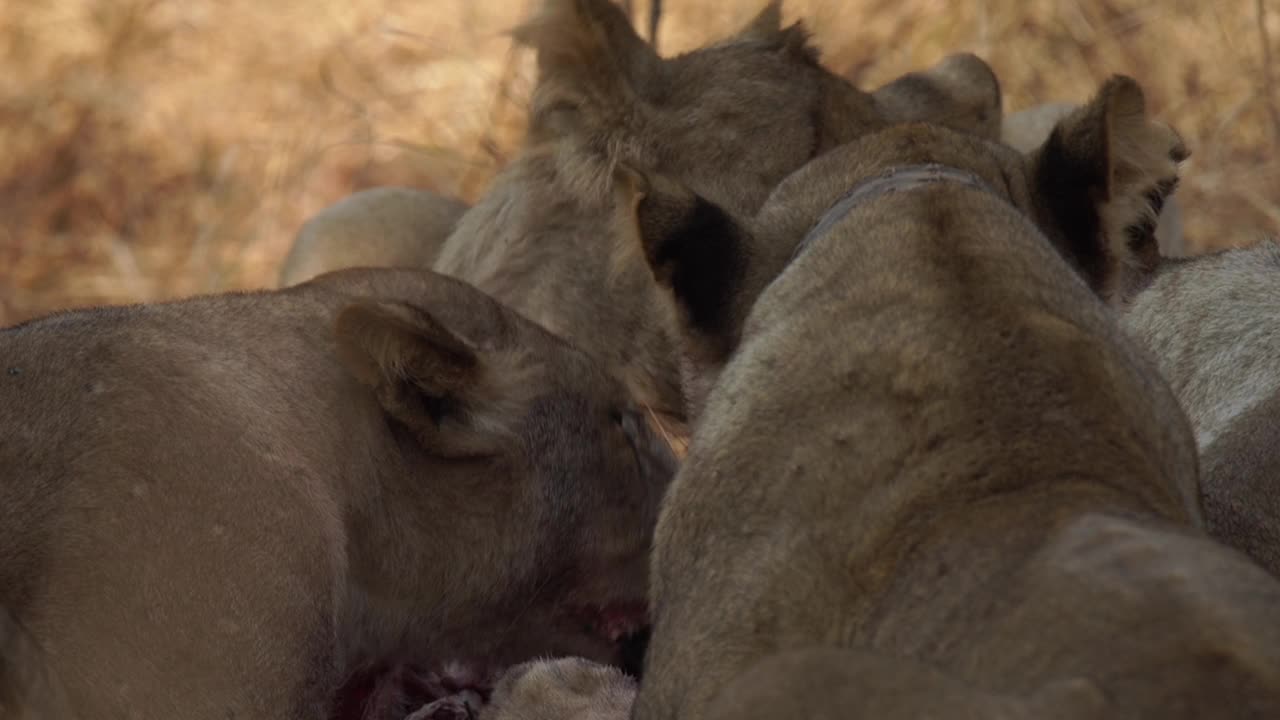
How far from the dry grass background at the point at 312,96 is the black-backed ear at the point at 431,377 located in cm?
462

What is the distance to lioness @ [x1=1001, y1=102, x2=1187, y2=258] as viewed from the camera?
6336mm

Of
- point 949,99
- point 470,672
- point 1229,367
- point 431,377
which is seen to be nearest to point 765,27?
point 949,99

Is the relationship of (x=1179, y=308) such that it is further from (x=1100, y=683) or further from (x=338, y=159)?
(x=338, y=159)

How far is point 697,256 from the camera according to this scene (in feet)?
10.3

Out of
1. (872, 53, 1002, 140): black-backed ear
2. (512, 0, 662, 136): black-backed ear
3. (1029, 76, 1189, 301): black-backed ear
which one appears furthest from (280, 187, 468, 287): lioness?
(1029, 76, 1189, 301): black-backed ear

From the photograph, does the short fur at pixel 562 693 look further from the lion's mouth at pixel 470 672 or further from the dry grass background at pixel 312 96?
the dry grass background at pixel 312 96

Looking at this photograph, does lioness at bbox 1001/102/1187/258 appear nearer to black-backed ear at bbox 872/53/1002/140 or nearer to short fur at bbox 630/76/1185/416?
black-backed ear at bbox 872/53/1002/140

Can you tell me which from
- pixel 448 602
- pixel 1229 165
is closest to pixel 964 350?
pixel 448 602

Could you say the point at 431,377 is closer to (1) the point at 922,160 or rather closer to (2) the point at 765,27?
(1) the point at 922,160

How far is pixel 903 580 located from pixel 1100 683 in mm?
398

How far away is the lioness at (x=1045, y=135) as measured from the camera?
249 inches

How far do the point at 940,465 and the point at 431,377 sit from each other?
4.44ft

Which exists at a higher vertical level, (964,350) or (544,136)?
(964,350)

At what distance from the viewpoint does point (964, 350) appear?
2.46m
